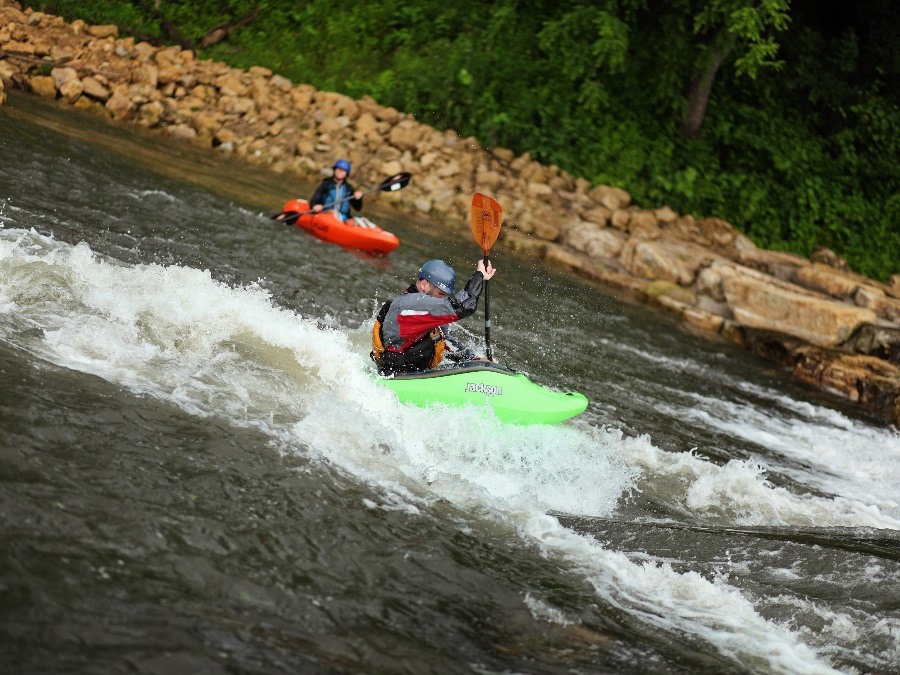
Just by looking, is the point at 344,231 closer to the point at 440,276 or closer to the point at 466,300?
the point at 440,276

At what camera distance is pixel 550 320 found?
37.6ft

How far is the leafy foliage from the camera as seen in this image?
16.8 meters

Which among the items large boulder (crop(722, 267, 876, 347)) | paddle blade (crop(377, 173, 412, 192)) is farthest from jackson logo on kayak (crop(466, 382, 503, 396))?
large boulder (crop(722, 267, 876, 347))

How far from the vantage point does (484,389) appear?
21.3ft

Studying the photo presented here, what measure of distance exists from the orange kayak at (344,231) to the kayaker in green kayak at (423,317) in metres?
5.40

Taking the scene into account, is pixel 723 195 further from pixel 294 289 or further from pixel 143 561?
pixel 143 561

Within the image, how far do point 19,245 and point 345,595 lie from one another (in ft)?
16.6

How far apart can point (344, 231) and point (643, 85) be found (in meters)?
9.14

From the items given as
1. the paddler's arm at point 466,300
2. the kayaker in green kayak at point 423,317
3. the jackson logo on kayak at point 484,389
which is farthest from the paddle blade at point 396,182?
the jackson logo on kayak at point 484,389

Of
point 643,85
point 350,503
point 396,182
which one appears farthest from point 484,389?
point 643,85

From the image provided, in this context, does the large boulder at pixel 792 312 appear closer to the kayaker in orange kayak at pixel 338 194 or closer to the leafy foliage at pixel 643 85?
the leafy foliage at pixel 643 85

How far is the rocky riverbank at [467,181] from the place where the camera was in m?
13.5

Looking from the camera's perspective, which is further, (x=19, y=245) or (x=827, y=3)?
(x=827, y=3)

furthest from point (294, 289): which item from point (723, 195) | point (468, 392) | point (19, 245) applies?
point (723, 195)
